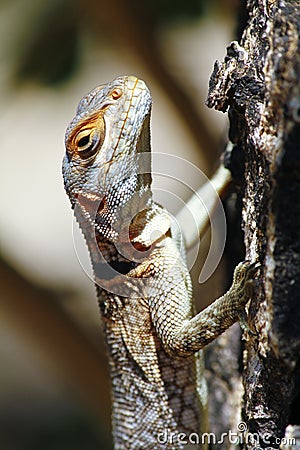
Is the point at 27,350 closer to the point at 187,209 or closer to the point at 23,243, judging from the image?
the point at 23,243

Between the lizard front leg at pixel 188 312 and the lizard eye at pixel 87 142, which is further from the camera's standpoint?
the lizard eye at pixel 87 142

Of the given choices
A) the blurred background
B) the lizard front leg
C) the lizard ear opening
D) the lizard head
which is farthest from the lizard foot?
the blurred background

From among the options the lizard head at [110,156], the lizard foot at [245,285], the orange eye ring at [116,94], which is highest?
the orange eye ring at [116,94]

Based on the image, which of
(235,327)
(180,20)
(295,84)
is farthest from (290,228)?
(180,20)

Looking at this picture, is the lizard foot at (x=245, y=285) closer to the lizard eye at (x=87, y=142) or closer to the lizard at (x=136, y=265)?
the lizard at (x=136, y=265)

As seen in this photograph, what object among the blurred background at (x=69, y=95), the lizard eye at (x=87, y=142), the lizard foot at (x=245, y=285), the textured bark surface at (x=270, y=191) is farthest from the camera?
the blurred background at (x=69, y=95)

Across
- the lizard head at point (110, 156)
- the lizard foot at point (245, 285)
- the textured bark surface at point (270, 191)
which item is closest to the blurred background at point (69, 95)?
the lizard head at point (110, 156)
